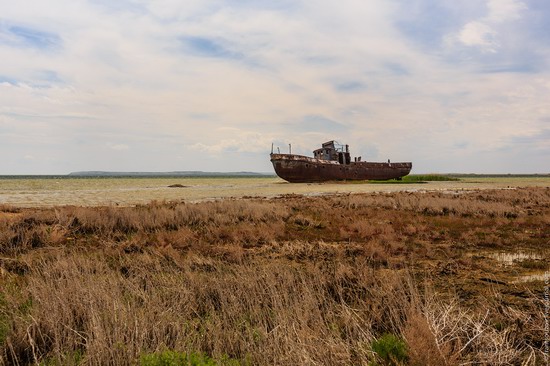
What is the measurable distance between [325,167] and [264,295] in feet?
164

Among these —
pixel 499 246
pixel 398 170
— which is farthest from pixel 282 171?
pixel 499 246

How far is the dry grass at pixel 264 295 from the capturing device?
13.2ft

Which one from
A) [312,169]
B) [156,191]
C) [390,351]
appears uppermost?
[312,169]

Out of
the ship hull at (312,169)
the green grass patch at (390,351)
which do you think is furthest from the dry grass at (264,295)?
the ship hull at (312,169)

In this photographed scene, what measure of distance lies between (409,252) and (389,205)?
10082mm

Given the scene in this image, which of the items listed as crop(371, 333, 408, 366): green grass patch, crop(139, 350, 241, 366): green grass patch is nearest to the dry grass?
crop(371, 333, 408, 366): green grass patch

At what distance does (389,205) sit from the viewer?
19.7 metres

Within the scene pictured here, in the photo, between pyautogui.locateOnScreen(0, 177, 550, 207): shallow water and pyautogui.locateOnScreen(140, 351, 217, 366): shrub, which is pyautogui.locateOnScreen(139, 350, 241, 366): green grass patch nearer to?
pyautogui.locateOnScreen(140, 351, 217, 366): shrub

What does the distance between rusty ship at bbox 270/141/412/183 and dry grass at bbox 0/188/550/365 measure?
3995 centimetres

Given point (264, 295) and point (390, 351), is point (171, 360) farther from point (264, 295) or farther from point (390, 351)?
point (264, 295)

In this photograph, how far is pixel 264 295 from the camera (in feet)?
18.8

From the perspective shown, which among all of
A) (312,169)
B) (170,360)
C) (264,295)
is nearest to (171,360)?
(170,360)

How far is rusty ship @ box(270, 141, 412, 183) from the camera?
53.6 m

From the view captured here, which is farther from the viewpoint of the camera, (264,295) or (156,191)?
(156,191)
